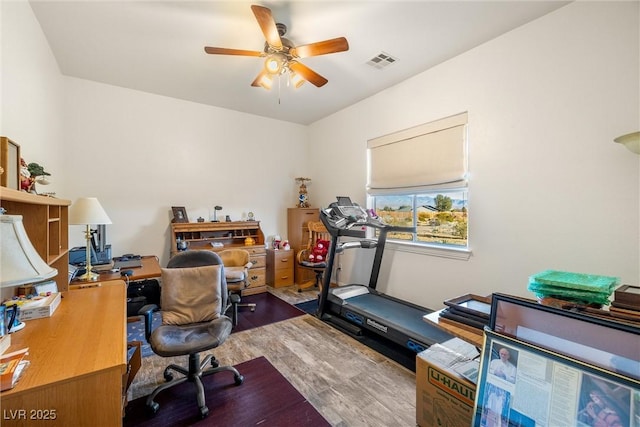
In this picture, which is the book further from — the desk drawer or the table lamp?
the desk drawer

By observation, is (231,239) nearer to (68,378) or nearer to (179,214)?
(179,214)

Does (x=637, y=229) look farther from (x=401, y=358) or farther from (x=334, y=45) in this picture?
(x=334, y=45)

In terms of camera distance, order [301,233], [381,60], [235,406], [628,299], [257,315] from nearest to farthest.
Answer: [628,299] → [235,406] → [381,60] → [257,315] → [301,233]

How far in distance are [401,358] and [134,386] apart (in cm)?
228

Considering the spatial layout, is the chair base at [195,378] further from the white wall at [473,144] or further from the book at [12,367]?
the white wall at [473,144]

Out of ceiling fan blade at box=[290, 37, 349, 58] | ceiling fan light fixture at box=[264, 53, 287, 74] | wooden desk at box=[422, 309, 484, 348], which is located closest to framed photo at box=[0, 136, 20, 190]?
ceiling fan light fixture at box=[264, 53, 287, 74]

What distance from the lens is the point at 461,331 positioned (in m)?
1.37

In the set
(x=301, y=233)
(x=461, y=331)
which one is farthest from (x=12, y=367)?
(x=301, y=233)

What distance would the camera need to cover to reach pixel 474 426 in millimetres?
1118

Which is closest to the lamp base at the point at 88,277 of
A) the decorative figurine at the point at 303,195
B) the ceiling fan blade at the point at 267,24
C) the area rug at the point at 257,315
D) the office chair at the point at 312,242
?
the area rug at the point at 257,315

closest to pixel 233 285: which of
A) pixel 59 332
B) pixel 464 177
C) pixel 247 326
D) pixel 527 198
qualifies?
pixel 247 326

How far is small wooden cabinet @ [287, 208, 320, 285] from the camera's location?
4879 millimetres

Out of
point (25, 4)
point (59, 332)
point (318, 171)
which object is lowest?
point (59, 332)

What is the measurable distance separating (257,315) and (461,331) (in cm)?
274
